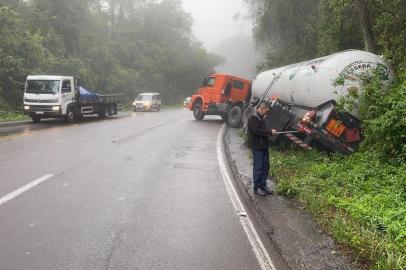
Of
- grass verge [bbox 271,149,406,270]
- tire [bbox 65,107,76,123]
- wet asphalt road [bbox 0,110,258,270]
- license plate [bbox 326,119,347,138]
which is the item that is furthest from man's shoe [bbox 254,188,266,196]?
tire [bbox 65,107,76,123]

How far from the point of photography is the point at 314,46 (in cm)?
3000

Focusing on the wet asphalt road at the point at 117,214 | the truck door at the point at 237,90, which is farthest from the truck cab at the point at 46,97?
the wet asphalt road at the point at 117,214

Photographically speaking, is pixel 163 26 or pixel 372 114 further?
pixel 163 26

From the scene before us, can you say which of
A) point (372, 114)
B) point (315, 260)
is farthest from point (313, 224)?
point (372, 114)

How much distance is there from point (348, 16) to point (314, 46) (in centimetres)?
977

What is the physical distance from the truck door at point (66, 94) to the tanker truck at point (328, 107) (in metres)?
13.4

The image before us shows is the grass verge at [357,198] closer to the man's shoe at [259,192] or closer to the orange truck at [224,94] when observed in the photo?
the man's shoe at [259,192]

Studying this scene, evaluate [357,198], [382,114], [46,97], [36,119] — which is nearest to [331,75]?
[382,114]

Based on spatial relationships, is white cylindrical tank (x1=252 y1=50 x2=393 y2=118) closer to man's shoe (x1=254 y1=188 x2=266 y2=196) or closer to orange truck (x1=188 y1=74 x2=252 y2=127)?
man's shoe (x1=254 y1=188 x2=266 y2=196)

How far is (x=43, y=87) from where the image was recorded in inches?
961

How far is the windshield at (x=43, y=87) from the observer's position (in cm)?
2428

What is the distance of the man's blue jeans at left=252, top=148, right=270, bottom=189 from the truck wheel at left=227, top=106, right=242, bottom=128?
1671cm

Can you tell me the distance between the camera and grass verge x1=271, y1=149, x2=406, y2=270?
5676mm

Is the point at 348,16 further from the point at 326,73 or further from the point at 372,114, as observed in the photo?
the point at 372,114
